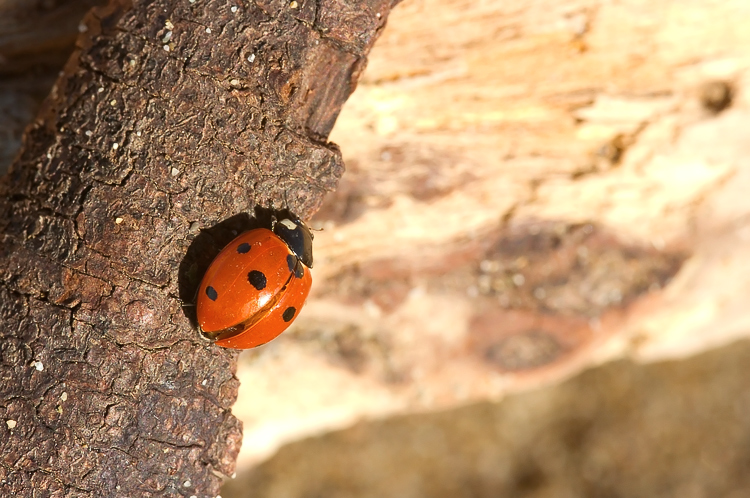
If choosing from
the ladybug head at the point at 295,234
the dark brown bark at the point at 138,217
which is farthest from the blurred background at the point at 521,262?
the dark brown bark at the point at 138,217

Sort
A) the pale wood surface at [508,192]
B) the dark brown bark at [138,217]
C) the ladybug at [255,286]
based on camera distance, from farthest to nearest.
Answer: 1. the pale wood surface at [508,192]
2. the ladybug at [255,286]
3. the dark brown bark at [138,217]

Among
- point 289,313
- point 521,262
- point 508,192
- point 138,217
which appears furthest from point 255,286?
point 521,262

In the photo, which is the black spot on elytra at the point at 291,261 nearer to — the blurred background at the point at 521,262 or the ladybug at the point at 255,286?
the ladybug at the point at 255,286

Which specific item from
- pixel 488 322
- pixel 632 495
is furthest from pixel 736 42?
pixel 632 495

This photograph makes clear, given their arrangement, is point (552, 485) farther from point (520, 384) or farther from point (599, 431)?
point (520, 384)

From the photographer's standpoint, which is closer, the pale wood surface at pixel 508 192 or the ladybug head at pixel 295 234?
the ladybug head at pixel 295 234

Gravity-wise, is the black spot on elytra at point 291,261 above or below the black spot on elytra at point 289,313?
above
